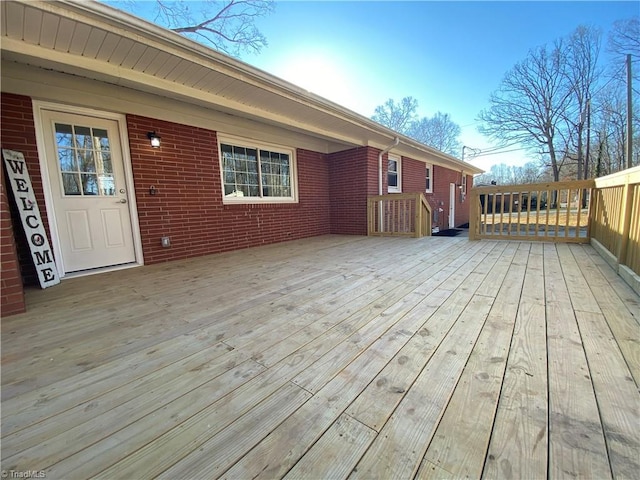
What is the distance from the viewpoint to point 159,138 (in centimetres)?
378

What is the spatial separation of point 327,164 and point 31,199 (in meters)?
5.21

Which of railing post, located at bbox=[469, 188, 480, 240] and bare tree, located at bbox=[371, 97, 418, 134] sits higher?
bare tree, located at bbox=[371, 97, 418, 134]

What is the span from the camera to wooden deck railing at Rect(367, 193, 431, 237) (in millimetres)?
5469

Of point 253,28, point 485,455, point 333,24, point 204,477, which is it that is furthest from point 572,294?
point 253,28

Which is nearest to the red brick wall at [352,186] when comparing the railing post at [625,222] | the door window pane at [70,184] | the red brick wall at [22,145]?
the railing post at [625,222]

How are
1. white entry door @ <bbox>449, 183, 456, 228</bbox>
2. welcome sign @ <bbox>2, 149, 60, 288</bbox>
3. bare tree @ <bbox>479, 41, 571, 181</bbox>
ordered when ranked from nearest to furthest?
1. welcome sign @ <bbox>2, 149, 60, 288</bbox>
2. white entry door @ <bbox>449, 183, 456, 228</bbox>
3. bare tree @ <bbox>479, 41, 571, 181</bbox>

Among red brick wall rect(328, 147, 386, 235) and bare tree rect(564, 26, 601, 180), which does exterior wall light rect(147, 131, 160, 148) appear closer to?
red brick wall rect(328, 147, 386, 235)

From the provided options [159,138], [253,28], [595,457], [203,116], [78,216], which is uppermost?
[253,28]

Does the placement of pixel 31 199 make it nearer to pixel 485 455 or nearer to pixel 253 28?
pixel 485 455

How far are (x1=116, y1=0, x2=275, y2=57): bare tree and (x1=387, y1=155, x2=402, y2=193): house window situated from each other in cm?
484

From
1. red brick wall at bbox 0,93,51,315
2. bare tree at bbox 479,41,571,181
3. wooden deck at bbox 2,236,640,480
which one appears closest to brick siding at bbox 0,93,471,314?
red brick wall at bbox 0,93,51,315

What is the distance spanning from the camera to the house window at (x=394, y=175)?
7.38 metres

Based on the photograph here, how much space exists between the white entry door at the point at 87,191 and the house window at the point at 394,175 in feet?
20.1

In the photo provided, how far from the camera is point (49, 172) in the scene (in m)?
3.04
